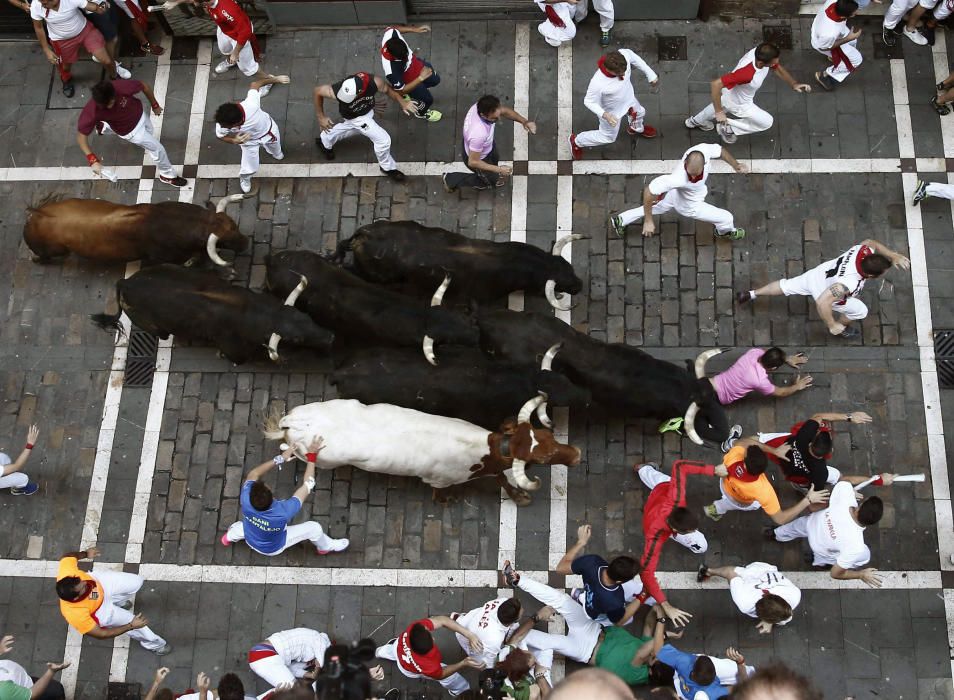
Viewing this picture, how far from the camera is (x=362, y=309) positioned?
11359 mm

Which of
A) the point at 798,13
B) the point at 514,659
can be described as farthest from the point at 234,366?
the point at 798,13

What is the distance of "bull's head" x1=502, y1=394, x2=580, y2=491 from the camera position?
10.5 metres

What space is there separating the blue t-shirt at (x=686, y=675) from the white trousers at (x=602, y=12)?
375 inches

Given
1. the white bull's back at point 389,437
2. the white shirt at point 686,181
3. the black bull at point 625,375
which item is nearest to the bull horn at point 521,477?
the white bull's back at point 389,437

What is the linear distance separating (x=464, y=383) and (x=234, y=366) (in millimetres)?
3803

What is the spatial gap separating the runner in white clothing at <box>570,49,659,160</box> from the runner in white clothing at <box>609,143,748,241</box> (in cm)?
117

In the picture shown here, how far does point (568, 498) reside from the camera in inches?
464

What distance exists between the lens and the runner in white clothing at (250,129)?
39.0 ft

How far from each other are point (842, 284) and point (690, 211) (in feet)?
7.49

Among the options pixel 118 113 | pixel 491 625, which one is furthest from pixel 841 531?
pixel 118 113

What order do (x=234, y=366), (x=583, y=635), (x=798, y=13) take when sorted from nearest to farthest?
(x=583, y=635) → (x=234, y=366) → (x=798, y=13)

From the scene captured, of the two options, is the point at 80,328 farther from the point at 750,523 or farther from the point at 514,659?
the point at 750,523

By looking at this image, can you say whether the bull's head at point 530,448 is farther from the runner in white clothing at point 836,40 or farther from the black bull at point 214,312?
the runner in white clothing at point 836,40

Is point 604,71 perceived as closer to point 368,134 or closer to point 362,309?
point 368,134
